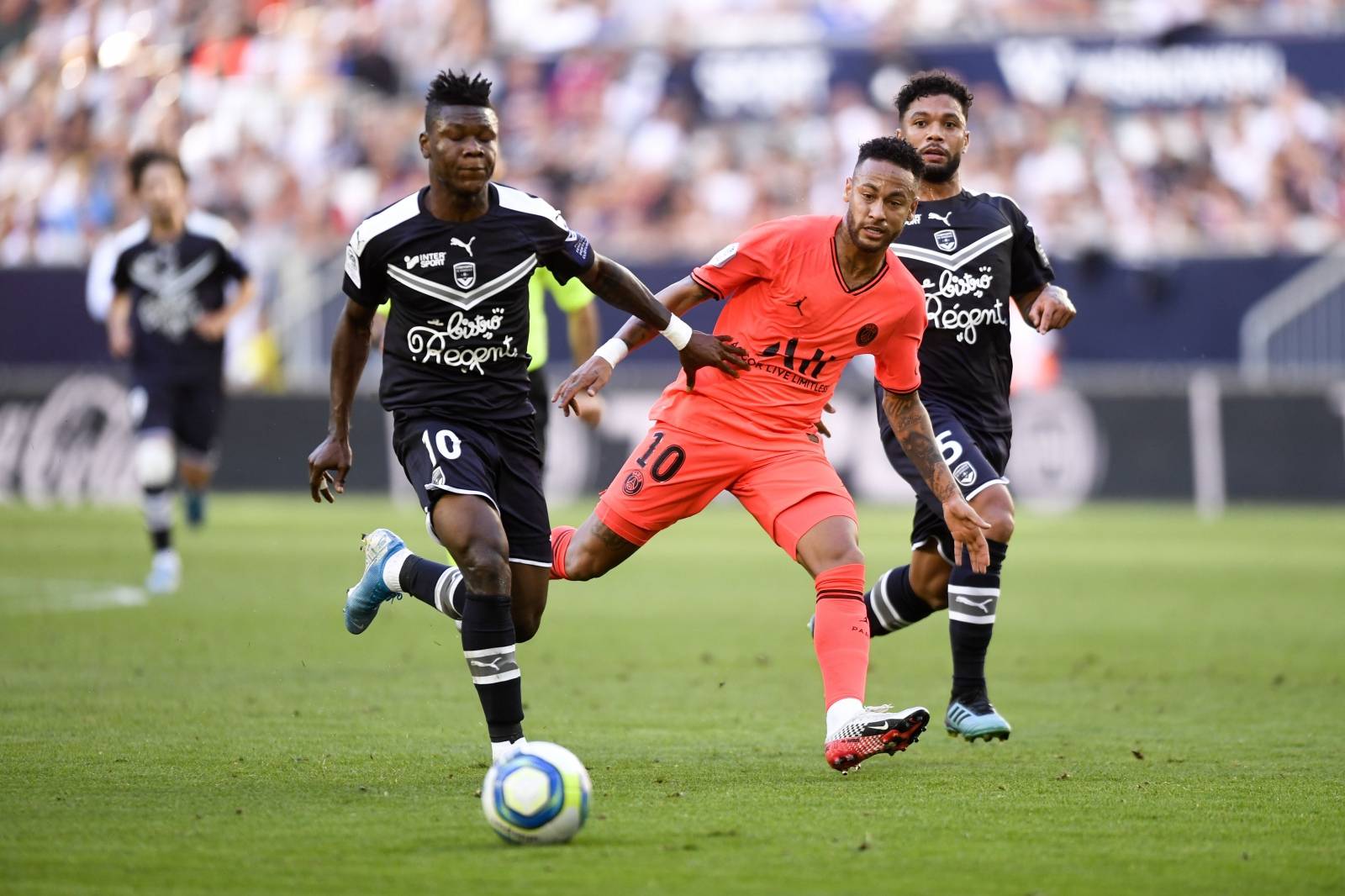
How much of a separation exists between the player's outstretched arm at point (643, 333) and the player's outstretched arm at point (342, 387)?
0.75 meters

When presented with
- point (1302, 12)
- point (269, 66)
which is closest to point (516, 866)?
point (1302, 12)

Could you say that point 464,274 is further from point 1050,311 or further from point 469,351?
point 1050,311

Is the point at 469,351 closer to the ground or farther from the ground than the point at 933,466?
farther from the ground

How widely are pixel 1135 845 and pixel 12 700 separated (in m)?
5.23

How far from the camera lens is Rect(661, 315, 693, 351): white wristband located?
7.43 meters

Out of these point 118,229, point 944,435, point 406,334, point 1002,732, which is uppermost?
point 118,229

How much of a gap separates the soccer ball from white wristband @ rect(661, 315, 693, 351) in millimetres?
2123

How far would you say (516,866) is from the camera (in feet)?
17.7

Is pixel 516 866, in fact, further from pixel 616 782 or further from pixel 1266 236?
pixel 1266 236

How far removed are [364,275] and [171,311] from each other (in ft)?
26.7

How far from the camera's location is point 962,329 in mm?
8570

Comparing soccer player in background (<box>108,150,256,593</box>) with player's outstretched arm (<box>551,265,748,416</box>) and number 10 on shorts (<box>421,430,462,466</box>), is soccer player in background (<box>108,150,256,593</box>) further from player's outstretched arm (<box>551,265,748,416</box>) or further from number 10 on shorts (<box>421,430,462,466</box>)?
number 10 on shorts (<box>421,430,462,466</box>)

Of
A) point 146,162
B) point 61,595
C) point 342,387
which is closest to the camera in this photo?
point 342,387

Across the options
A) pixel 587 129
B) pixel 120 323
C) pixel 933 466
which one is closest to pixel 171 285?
pixel 120 323
